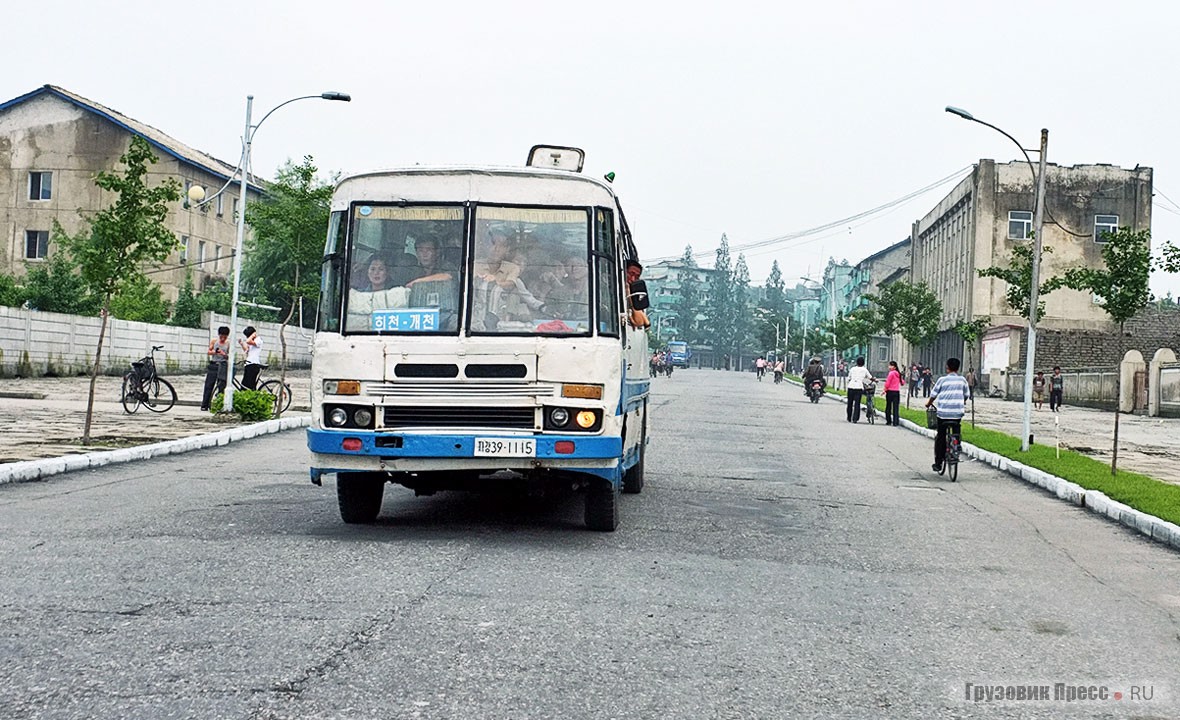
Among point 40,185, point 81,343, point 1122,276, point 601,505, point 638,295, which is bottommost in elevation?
point 601,505

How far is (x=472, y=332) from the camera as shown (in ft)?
30.8

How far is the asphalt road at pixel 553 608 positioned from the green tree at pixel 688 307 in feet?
478

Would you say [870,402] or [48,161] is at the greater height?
[48,161]

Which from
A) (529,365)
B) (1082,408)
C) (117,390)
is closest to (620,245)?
(529,365)

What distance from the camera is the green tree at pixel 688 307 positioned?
523ft

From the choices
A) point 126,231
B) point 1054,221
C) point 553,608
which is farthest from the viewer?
point 1054,221

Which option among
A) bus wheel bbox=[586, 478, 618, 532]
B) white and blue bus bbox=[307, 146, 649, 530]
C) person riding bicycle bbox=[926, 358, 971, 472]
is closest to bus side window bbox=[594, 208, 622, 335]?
white and blue bus bbox=[307, 146, 649, 530]

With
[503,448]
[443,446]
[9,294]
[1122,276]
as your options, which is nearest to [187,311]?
[9,294]

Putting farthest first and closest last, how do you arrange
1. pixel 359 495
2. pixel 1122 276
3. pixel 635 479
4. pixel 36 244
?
1. pixel 36 244
2. pixel 1122 276
3. pixel 635 479
4. pixel 359 495

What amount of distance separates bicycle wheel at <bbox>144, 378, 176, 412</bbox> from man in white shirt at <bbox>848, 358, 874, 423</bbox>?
675 inches

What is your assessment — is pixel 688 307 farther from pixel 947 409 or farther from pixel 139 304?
pixel 947 409

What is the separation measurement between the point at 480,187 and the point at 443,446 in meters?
2.01

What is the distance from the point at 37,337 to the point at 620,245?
29.5 metres

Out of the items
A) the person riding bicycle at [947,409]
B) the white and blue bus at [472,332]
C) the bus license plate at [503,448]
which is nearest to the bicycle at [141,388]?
the person riding bicycle at [947,409]
